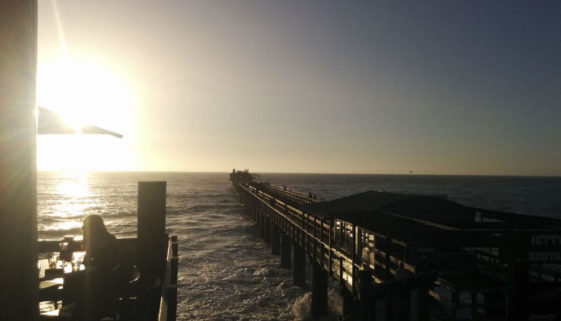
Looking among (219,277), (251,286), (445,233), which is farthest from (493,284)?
(219,277)

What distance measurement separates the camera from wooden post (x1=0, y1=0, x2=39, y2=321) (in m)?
1.29

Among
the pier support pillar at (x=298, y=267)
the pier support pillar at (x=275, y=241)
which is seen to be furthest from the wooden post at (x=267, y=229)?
the pier support pillar at (x=298, y=267)

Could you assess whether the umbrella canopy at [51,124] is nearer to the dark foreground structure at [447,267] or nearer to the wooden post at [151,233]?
the wooden post at [151,233]

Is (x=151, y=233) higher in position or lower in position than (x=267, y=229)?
higher

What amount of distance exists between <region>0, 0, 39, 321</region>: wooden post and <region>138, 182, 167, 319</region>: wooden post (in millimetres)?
4306

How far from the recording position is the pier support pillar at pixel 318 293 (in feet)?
46.9

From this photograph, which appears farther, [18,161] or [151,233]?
[151,233]

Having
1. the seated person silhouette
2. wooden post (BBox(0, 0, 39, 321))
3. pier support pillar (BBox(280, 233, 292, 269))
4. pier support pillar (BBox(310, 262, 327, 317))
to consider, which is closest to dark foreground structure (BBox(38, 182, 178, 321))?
the seated person silhouette

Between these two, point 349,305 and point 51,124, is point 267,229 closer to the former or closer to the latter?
point 349,305

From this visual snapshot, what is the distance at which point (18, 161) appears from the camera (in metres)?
1.37

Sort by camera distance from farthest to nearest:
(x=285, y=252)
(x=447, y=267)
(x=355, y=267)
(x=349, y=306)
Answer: (x=285, y=252) < (x=349, y=306) < (x=355, y=267) < (x=447, y=267)

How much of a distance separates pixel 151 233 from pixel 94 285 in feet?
3.87

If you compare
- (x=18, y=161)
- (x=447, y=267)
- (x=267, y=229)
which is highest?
(x=18, y=161)

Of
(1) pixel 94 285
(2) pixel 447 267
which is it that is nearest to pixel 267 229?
(2) pixel 447 267
